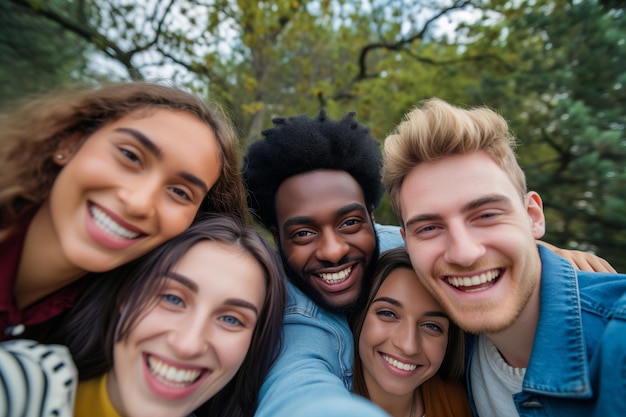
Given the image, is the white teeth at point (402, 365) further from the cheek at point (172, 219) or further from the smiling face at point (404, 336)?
the cheek at point (172, 219)

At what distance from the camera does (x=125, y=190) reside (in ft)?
4.81

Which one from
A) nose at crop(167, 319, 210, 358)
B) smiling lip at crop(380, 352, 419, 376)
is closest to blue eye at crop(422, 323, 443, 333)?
smiling lip at crop(380, 352, 419, 376)

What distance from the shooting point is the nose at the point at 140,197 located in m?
1.43

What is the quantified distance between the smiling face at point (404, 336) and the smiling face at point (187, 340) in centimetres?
79

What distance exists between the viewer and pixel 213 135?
178 centimetres

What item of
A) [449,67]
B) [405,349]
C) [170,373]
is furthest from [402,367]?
[449,67]

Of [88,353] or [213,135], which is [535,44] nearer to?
[213,135]

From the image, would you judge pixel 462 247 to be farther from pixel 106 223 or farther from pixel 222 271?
pixel 106 223

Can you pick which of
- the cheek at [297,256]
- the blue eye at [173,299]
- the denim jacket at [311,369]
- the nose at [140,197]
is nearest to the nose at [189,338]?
the blue eye at [173,299]

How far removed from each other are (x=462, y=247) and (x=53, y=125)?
1.88 m

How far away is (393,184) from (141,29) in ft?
18.4

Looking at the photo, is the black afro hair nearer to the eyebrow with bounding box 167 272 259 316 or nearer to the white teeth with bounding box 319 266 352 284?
the white teeth with bounding box 319 266 352 284

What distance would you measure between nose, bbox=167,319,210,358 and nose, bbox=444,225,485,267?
1.16 metres

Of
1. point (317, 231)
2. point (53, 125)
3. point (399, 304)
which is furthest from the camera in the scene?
point (317, 231)
